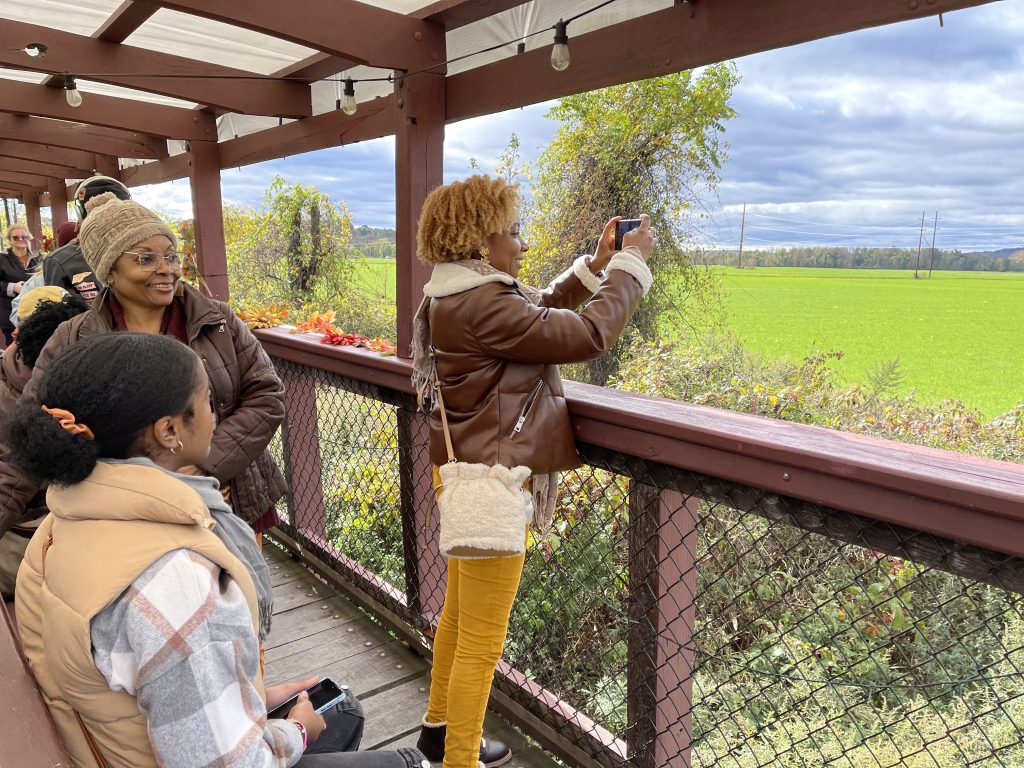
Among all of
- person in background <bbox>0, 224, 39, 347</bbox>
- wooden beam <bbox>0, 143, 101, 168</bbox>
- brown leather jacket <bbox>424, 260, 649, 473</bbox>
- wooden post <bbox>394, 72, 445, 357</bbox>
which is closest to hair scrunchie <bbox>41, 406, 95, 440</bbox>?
brown leather jacket <bbox>424, 260, 649, 473</bbox>

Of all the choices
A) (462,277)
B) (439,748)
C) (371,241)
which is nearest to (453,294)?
(462,277)

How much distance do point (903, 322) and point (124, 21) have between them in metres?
24.2

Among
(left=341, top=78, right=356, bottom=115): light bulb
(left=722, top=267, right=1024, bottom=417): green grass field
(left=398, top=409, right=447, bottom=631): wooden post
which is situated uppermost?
(left=341, top=78, right=356, bottom=115): light bulb

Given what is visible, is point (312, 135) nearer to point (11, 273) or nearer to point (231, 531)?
point (231, 531)

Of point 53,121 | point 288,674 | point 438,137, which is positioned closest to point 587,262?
point 438,137

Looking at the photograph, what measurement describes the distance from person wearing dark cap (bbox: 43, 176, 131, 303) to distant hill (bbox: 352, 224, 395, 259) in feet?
32.2

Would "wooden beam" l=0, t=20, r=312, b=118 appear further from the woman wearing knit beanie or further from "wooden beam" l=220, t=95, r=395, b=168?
the woman wearing knit beanie

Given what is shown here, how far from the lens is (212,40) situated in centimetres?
340

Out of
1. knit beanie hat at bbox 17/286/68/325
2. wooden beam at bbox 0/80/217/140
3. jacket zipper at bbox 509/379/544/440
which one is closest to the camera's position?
jacket zipper at bbox 509/379/544/440

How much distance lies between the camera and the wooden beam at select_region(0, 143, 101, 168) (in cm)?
618

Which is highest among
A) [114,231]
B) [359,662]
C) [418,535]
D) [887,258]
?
[114,231]

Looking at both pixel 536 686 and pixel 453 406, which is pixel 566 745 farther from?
pixel 453 406

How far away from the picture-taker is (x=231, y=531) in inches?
44.9

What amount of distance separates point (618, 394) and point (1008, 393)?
12.5 m
